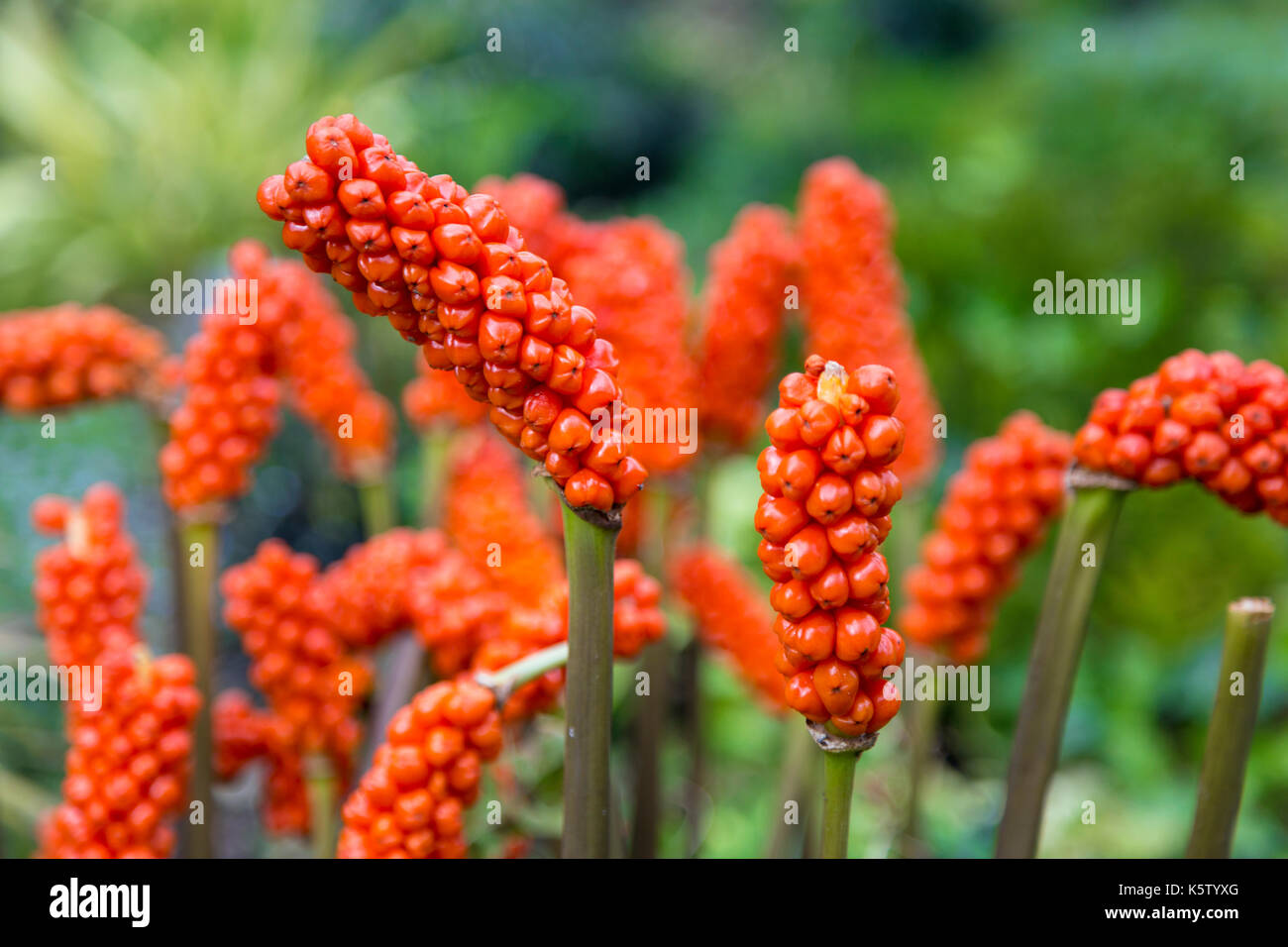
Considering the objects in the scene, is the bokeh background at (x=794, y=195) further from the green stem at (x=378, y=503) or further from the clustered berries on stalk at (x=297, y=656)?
the green stem at (x=378, y=503)

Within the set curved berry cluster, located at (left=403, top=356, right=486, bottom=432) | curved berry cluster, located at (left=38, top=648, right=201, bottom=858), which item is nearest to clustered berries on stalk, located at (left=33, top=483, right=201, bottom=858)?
curved berry cluster, located at (left=38, top=648, right=201, bottom=858)

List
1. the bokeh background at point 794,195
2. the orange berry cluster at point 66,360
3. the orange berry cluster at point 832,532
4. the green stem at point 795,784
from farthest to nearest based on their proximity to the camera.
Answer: the bokeh background at point 794,195
the green stem at point 795,784
the orange berry cluster at point 66,360
the orange berry cluster at point 832,532

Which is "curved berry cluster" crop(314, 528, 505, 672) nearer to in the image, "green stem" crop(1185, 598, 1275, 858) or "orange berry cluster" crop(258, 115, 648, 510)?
"orange berry cluster" crop(258, 115, 648, 510)

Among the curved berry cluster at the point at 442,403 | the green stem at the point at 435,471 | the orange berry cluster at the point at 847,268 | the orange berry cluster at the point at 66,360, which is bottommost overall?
the green stem at the point at 435,471

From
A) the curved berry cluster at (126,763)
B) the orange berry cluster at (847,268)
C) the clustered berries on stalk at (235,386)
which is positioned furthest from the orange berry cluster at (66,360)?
the orange berry cluster at (847,268)

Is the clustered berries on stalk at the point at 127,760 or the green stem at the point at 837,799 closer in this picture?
the green stem at the point at 837,799
